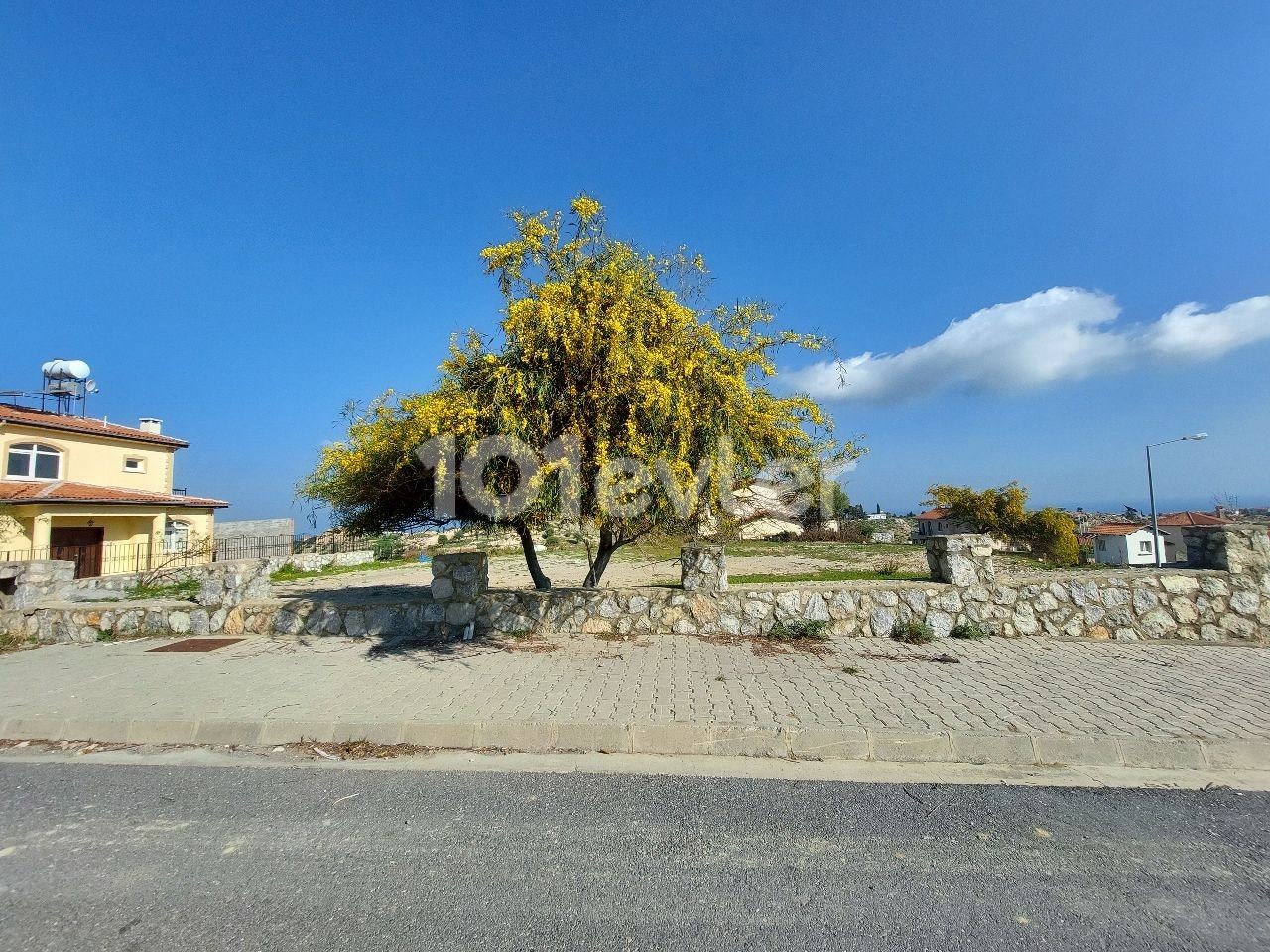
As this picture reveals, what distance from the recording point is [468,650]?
24.3 ft

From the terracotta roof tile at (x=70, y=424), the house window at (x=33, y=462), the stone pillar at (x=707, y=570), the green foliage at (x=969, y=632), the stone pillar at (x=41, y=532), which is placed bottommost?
the green foliage at (x=969, y=632)

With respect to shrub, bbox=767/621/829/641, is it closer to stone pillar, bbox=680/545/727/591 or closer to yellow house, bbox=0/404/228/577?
stone pillar, bbox=680/545/727/591

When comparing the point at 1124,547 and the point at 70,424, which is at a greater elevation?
the point at 70,424

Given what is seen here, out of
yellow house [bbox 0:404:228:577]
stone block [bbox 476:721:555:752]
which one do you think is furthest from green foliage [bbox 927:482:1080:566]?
yellow house [bbox 0:404:228:577]

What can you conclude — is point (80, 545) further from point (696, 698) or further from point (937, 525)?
point (937, 525)

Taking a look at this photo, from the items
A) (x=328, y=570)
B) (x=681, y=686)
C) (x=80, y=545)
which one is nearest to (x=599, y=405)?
(x=681, y=686)

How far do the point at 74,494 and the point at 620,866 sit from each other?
2642cm

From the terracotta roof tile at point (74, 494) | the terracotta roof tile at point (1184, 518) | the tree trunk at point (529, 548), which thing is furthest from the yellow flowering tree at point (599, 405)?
the terracotta roof tile at point (1184, 518)

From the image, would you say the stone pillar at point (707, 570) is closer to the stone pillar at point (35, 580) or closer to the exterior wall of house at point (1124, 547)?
the stone pillar at point (35, 580)

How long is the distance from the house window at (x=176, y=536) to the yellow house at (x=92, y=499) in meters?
0.04

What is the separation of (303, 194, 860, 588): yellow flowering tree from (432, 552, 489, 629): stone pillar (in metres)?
1.17

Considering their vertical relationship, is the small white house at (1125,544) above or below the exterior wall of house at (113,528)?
below

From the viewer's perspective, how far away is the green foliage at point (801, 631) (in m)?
7.64

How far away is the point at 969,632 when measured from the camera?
7.63 metres
